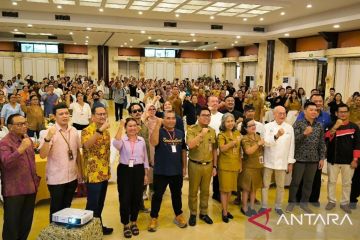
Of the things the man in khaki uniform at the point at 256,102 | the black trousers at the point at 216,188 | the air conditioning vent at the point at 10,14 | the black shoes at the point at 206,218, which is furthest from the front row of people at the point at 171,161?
the air conditioning vent at the point at 10,14

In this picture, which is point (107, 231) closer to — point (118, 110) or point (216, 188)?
point (216, 188)

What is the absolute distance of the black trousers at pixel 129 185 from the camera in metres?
3.72

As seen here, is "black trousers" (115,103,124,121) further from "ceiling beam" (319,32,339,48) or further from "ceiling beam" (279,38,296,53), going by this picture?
"ceiling beam" (319,32,339,48)

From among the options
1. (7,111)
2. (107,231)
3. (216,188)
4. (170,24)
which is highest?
(170,24)

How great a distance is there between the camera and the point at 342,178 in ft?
15.2

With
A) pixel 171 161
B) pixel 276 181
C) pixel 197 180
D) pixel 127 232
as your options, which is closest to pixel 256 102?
pixel 276 181

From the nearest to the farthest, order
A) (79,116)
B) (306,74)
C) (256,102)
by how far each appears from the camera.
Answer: (79,116) < (256,102) < (306,74)

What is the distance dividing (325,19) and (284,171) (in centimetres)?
872

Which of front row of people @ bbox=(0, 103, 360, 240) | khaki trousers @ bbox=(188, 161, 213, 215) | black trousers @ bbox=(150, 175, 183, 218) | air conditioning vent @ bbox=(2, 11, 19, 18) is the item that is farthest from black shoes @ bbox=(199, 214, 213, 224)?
air conditioning vent @ bbox=(2, 11, 19, 18)

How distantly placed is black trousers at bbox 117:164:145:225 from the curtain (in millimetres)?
12701

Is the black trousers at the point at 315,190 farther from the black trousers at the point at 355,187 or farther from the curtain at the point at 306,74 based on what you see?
the curtain at the point at 306,74

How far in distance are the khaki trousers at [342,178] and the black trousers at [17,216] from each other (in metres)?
4.02

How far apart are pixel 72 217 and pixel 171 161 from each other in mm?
1297

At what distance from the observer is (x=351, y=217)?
457cm
